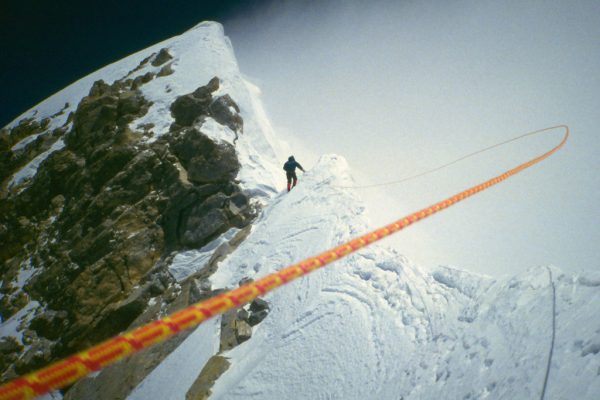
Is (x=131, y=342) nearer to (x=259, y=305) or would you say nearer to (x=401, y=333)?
(x=401, y=333)

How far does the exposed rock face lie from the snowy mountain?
103mm

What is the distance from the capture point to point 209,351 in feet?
25.7

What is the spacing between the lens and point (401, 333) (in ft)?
19.2

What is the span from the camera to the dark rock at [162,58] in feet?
78.2

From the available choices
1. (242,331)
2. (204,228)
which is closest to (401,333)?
(242,331)

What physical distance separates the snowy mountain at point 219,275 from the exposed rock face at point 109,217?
103 millimetres

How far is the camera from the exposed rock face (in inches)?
518

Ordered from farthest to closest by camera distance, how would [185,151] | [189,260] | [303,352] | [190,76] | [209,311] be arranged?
[190,76]
[185,151]
[189,260]
[303,352]
[209,311]

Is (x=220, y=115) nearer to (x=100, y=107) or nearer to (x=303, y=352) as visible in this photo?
(x=100, y=107)

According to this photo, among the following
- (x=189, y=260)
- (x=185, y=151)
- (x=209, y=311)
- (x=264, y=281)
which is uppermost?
(x=185, y=151)

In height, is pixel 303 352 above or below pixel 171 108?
below

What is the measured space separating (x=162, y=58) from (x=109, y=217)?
52.1 feet

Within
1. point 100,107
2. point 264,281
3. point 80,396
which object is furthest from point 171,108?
point 264,281

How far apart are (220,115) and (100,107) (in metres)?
10.8
